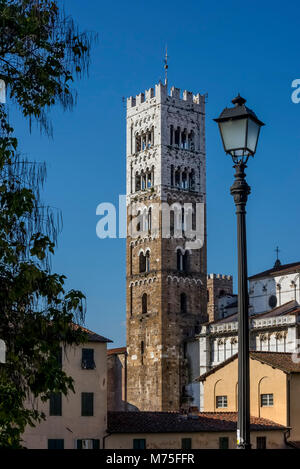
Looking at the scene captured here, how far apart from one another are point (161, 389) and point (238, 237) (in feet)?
212

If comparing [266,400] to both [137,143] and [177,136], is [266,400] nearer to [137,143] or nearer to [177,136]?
[177,136]

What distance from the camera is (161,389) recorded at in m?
72.8

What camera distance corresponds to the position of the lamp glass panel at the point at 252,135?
9820 mm

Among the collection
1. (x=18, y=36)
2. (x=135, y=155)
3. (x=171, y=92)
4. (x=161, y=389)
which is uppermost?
(x=171, y=92)

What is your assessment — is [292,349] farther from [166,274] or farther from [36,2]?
[36,2]

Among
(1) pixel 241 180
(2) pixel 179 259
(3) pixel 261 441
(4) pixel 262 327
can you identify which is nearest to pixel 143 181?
(2) pixel 179 259

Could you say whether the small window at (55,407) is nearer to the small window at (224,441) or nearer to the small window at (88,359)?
the small window at (88,359)

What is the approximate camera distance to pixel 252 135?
9875mm

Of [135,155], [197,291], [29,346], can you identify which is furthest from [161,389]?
[29,346]

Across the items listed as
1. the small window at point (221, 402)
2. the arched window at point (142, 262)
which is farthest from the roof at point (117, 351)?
the small window at point (221, 402)

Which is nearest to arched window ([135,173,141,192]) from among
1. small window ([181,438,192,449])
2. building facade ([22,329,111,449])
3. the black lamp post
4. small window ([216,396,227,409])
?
small window ([216,396,227,409])

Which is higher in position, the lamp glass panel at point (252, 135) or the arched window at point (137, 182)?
the arched window at point (137, 182)

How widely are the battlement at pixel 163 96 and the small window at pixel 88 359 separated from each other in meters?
42.2

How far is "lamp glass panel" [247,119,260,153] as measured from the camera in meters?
9.82
